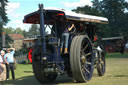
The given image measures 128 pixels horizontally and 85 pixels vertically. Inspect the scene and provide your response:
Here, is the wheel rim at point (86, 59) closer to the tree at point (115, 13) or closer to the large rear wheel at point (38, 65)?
the large rear wheel at point (38, 65)

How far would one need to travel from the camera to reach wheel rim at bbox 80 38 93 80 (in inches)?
377

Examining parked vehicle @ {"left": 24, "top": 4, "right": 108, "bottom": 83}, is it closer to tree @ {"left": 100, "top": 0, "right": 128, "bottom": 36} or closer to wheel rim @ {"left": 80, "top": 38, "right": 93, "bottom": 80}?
wheel rim @ {"left": 80, "top": 38, "right": 93, "bottom": 80}

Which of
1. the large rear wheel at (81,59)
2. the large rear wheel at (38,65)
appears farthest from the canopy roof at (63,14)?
the large rear wheel at (38,65)

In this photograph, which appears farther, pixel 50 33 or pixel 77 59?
pixel 50 33

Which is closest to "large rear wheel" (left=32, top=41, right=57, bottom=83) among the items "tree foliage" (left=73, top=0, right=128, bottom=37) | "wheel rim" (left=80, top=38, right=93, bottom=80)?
"wheel rim" (left=80, top=38, right=93, bottom=80)

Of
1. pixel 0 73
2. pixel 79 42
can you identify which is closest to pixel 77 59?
pixel 79 42

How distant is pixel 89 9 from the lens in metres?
53.0

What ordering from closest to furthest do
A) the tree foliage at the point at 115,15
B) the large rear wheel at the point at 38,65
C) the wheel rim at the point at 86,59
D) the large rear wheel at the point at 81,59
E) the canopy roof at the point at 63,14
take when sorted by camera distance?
the large rear wheel at the point at 81,59
the canopy roof at the point at 63,14
the large rear wheel at the point at 38,65
the wheel rim at the point at 86,59
the tree foliage at the point at 115,15

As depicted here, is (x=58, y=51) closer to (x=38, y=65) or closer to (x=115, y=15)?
(x=38, y=65)

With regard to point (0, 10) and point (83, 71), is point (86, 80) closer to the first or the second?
point (83, 71)

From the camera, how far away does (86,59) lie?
33.7 ft

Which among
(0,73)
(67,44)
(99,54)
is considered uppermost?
(67,44)

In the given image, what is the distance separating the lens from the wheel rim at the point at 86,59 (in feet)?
31.4

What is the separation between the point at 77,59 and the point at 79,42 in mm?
663
